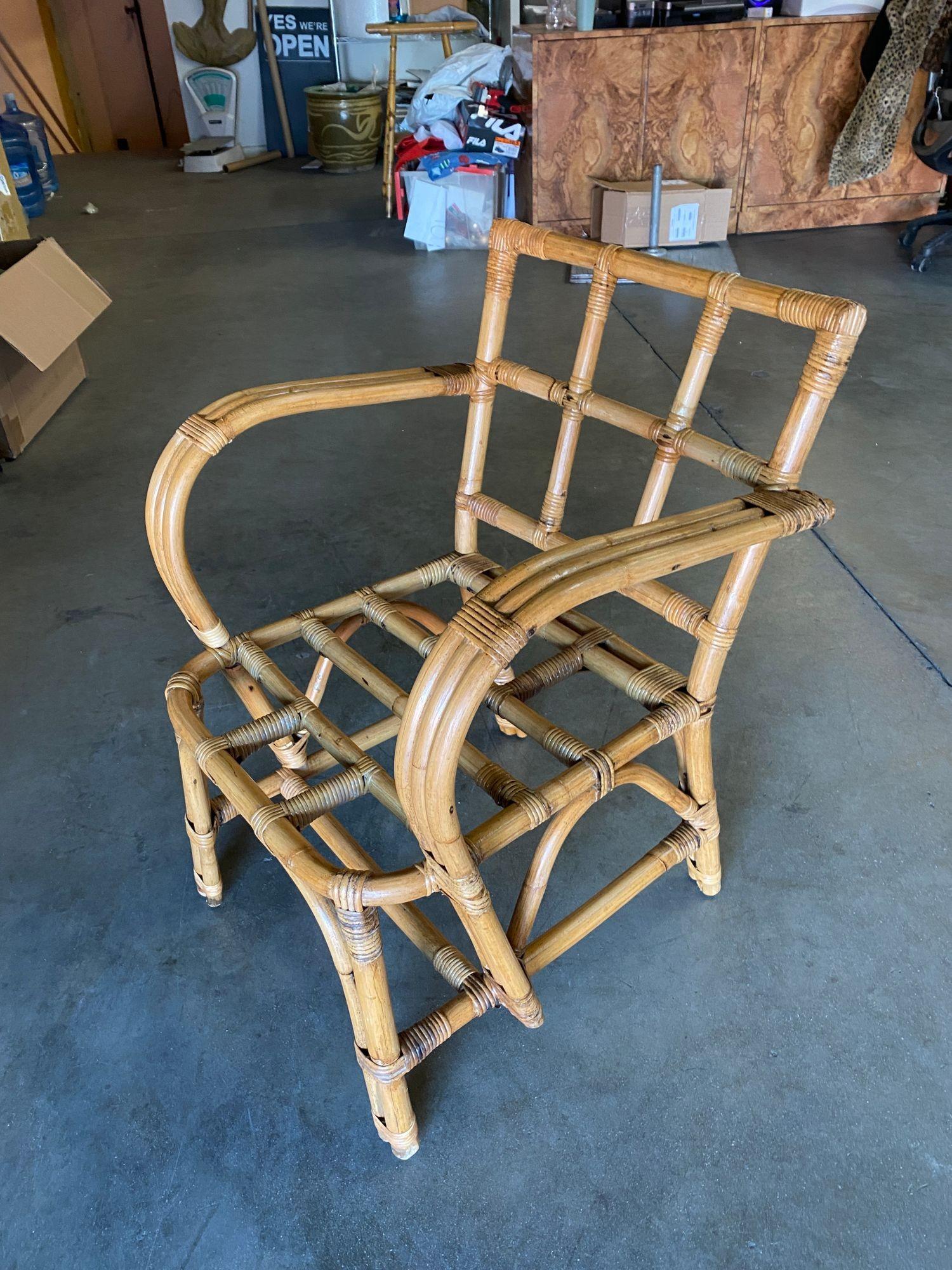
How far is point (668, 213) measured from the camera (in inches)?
144

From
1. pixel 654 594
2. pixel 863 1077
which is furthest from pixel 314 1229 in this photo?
pixel 654 594

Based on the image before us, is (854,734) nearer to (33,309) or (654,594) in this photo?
(654,594)

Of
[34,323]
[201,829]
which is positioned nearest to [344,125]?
[34,323]

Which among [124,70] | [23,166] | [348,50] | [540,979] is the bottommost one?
[124,70]

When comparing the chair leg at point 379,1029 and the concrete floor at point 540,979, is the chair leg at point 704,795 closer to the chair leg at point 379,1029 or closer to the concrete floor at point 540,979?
the concrete floor at point 540,979

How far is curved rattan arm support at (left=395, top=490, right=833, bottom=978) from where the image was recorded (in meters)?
0.69

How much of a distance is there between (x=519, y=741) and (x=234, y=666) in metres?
0.55

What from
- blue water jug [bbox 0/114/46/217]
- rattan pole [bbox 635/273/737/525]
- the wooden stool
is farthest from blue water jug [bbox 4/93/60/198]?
rattan pole [bbox 635/273/737/525]

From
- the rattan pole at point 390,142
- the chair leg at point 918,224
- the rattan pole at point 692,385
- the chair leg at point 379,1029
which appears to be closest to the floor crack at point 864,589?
the rattan pole at point 692,385

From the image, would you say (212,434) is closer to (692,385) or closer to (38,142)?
(692,385)

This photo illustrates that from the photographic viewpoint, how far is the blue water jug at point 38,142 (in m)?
5.03

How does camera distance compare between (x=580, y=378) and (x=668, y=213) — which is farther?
(x=668, y=213)

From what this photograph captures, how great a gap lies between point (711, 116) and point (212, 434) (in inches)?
148

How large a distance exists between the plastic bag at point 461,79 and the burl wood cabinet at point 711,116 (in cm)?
12
